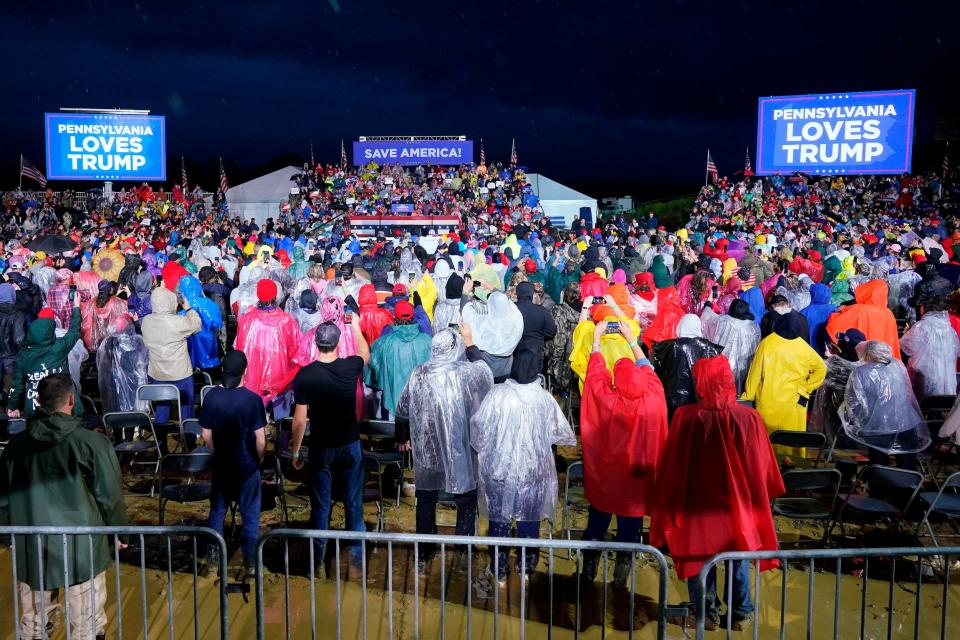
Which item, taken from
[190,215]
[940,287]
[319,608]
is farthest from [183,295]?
[190,215]

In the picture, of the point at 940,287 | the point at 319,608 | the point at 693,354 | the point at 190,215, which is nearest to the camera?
the point at 319,608

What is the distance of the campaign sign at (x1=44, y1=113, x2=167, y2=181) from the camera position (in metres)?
31.8

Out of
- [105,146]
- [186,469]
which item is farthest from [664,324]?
[105,146]

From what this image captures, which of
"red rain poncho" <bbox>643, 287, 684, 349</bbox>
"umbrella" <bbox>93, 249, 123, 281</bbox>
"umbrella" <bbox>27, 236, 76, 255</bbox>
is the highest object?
"umbrella" <bbox>27, 236, 76, 255</bbox>

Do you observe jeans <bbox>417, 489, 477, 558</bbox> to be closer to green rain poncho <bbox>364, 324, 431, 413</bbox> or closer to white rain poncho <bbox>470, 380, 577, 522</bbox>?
white rain poncho <bbox>470, 380, 577, 522</bbox>

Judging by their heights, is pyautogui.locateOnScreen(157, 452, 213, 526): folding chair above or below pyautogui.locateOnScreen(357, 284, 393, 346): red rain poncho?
below

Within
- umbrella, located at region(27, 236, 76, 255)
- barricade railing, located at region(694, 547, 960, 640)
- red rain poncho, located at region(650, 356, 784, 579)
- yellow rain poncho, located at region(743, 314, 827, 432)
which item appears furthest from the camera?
umbrella, located at region(27, 236, 76, 255)

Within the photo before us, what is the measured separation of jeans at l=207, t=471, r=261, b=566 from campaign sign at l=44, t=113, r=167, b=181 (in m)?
29.8

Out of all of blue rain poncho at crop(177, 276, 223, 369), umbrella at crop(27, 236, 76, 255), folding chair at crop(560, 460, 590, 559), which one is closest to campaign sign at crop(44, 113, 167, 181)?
umbrella at crop(27, 236, 76, 255)

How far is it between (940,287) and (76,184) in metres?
72.3

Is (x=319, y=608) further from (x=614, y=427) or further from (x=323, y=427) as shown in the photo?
(x=614, y=427)

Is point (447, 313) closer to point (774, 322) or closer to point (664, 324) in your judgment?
point (664, 324)

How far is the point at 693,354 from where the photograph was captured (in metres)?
6.39

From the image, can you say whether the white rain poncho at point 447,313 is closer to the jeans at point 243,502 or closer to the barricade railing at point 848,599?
the jeans at point 243,502
